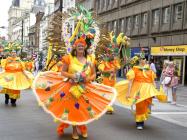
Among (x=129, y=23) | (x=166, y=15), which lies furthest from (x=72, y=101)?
(x=129, y=23)

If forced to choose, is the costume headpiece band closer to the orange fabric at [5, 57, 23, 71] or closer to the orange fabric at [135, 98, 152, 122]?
the orange fabric at [135, 98, 152, 122]

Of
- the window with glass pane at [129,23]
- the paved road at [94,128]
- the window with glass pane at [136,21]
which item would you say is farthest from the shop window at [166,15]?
the paved road at [94,128]

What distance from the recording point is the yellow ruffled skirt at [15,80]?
1235 centimetres

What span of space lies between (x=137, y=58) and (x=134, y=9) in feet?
101

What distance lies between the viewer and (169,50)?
32.0m

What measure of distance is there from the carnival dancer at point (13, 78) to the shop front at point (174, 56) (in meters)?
16.9

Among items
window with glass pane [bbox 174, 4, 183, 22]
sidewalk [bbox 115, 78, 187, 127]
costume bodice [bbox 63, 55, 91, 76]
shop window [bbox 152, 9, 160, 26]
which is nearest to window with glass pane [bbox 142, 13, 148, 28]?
shop window [bbox 152, 9, 160, 26]

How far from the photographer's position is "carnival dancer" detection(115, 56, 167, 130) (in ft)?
30.2

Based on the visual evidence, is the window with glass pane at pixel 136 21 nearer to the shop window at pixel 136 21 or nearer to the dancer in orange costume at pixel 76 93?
the shop window at pixel 136 21

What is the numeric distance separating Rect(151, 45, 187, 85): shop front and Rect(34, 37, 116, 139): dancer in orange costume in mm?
21013

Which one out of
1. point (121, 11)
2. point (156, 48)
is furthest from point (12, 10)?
point (156, 48)

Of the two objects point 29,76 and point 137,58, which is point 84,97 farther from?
point 29,76

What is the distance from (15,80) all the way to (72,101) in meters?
5.32

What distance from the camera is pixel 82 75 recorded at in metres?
7.57
